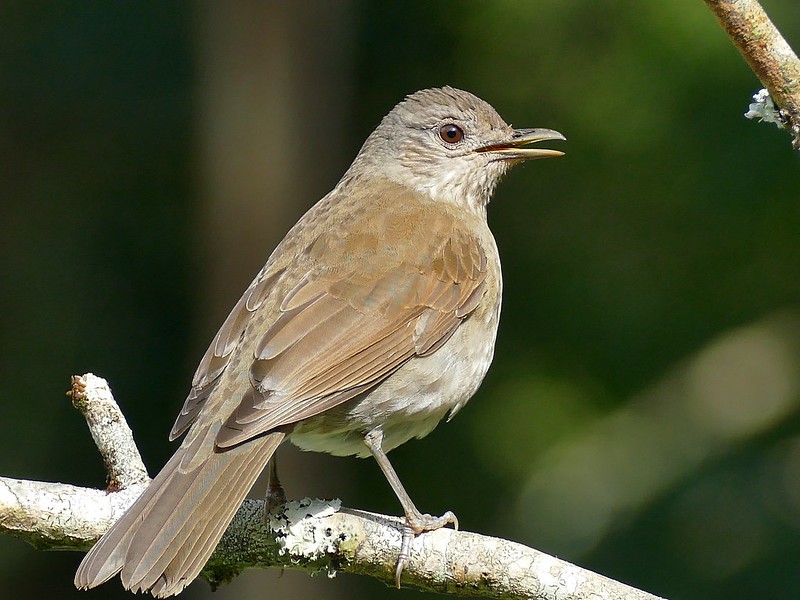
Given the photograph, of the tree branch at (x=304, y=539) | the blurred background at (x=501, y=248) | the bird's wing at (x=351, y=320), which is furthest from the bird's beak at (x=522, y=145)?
the tree branch at (x=304, y=539)

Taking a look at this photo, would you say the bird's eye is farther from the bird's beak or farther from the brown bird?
the bird's beak

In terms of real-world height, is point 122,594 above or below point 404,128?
below

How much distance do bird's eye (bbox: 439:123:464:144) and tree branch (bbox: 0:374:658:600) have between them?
2.06 metres

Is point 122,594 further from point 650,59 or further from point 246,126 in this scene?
point 650,59

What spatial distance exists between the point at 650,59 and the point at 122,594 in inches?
178

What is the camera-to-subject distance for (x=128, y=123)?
780 centimetres

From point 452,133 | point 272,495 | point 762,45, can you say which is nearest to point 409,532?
point 272,495

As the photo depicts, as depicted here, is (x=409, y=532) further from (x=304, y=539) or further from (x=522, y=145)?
(x=522, y=145)

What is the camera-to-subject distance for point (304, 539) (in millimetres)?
3900

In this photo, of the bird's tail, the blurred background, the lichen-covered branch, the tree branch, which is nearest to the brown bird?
the bird's tail

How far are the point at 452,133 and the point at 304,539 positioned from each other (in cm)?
226

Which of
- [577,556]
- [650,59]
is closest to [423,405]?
[577,556]

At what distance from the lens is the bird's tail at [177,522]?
3.55 meters

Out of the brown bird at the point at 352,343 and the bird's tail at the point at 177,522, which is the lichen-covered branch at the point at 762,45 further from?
the bird's tail at the point at 177,522
